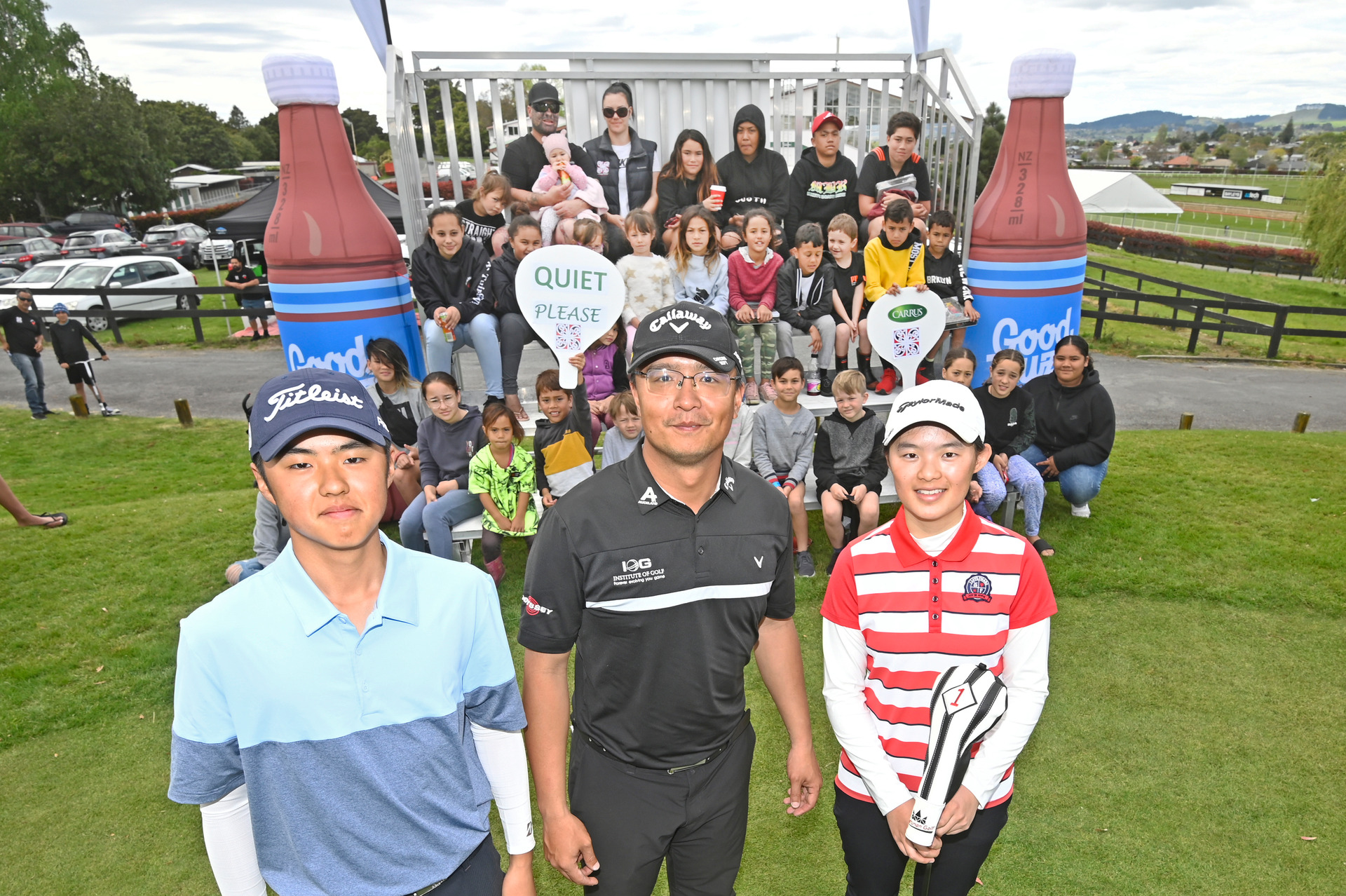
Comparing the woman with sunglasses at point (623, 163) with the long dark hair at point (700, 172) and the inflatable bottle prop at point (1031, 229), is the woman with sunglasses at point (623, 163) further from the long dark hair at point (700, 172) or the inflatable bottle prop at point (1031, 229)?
the inflatable bottle prop at point (1031, 229)

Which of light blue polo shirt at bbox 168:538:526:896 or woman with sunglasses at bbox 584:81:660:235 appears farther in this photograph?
woman with sunglasses at bbox 584:81:660:235

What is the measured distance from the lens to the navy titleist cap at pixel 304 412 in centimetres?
168

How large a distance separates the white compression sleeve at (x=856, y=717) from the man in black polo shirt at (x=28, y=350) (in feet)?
43.8

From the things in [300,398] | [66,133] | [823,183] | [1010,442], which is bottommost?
[1010,442]

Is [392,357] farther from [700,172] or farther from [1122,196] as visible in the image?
[1122,196]

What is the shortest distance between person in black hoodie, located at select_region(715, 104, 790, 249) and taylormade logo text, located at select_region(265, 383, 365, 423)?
6084 mm

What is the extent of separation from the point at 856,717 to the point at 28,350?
13.8m

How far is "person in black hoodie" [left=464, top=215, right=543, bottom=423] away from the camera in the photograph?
6344 mm

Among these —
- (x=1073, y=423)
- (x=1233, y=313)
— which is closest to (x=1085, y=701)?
(x=1073, y=423)

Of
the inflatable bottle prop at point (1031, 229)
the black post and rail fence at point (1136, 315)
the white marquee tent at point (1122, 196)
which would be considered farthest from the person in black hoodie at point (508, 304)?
the white marquee tent at point (1122, 196)

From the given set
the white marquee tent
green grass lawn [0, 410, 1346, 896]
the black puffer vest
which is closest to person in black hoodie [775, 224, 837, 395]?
the black puffer vest

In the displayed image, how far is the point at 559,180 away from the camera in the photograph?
7008 mm

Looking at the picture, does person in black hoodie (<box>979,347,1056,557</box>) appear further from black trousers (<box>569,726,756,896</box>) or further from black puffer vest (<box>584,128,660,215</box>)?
black trousers (<box>569,726,756,896</box>)

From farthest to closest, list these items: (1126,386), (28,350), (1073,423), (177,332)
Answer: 1. (177,332)
2. (1126,386)
3. (28,350)
4. (1073,423)
